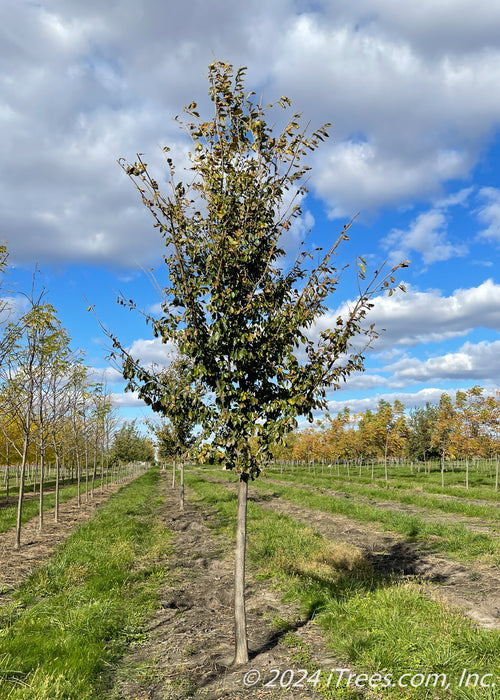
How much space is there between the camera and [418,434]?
206 ft

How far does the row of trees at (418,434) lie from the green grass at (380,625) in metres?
32.2

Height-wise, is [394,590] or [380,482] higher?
[394,590]

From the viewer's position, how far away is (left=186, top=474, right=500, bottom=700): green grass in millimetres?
5227

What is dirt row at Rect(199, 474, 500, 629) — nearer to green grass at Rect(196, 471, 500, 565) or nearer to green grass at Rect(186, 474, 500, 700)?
green grass at Rect(196, 471, 500, 565)

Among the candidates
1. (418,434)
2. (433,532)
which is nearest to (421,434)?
(418,434)

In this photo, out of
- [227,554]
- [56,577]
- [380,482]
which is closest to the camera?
[56,577]

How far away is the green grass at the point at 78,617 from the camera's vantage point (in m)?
5.20

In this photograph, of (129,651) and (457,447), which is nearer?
(129,651)

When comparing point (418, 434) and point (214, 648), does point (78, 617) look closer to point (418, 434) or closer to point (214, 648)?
point (214, 648)

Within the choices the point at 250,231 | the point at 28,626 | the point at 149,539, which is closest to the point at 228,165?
the point at 250,231

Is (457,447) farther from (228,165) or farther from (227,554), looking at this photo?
(228,165)

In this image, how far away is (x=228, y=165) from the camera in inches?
257

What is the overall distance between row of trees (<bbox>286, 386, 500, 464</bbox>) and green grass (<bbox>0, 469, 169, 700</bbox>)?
34422mm

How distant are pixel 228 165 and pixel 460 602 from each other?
30.0 feet
